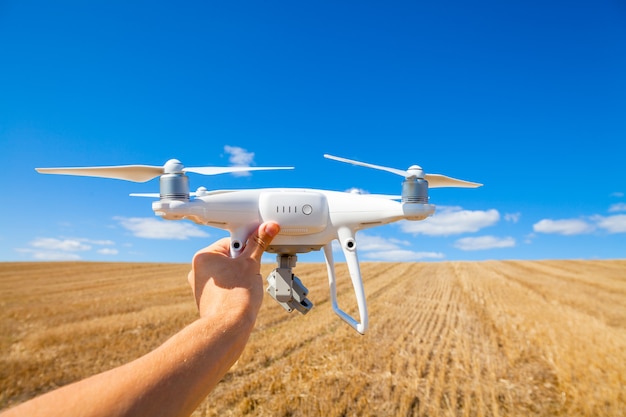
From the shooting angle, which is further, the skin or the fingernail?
the fingernail

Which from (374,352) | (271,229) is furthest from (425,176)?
(374,352)

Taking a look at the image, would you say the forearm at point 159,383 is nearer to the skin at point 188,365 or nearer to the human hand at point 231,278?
the skin at point 188,365

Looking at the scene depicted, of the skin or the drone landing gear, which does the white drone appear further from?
the skin

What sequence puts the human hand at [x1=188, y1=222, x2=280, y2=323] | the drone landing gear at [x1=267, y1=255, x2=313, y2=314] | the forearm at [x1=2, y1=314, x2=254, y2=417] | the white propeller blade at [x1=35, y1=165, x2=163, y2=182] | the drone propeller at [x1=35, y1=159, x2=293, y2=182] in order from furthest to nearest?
the drone landing gear at [x1=267, y1=255, x2=313, y2=314]
the white propeller blade at [x1=35, y1=165, x2=163, y2=182]
the drone propeller at [x1=35, y1=159, x2=293, y2=182]
the human hand at [x1=188, y1=222, x2=280, y2=323]
the forearm at [x1=2, y1=314, x2=254, y2=417]

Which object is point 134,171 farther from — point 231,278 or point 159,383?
point 159,383

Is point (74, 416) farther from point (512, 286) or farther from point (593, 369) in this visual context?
point (512, 286)

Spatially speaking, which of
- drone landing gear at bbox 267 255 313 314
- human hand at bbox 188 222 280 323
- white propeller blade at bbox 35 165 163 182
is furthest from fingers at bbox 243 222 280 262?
white propeller blade at bbox 35 165 163 182

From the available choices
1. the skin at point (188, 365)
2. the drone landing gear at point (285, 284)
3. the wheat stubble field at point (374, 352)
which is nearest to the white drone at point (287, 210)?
the drone landing gear at point (285, 284)
